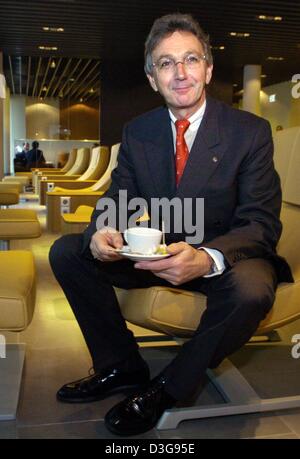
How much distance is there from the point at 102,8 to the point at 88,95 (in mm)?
9886

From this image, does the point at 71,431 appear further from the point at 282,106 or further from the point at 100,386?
the point at 282,106

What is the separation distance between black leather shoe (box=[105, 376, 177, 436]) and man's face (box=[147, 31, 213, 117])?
35.0 inches

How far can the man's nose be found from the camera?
5.40ft

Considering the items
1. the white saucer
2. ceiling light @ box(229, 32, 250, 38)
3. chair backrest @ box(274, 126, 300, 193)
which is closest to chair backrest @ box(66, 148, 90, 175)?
ceiling light @ box(229, 32, 250, 38)

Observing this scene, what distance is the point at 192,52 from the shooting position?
1.67 m

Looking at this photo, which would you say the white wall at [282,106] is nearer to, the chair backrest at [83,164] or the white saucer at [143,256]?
the chair backrest at [83,164]

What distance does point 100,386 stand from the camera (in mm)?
1745

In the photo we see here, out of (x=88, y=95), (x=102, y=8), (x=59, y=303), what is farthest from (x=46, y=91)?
(x=59, y=303)

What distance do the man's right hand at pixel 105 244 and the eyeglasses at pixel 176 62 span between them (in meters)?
0.56

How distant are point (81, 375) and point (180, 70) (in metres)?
1.16

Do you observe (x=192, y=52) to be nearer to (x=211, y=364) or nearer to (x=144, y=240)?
(x=144, y=240)

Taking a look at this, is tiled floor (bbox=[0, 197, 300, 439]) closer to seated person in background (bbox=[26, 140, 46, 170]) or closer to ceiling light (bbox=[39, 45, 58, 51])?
ceiling light (bbox=[39, 45, 58, 51])

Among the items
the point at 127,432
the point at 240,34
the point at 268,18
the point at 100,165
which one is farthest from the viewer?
the point at 240,34

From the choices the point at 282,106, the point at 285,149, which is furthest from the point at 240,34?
the point at 285,149
